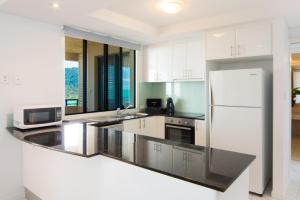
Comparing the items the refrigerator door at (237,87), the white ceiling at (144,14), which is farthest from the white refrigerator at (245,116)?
the white ceiling at (144,14)

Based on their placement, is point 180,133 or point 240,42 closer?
point 240,42

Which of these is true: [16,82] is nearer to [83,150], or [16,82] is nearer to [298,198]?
[83,150]

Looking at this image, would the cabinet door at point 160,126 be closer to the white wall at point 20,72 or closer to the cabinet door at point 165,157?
the white wall at point 20,72

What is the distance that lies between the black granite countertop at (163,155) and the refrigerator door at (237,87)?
1471mm

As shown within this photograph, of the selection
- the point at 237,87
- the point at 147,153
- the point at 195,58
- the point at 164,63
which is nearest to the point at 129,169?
the point at 147,153

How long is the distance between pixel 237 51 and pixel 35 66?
2808 millimetres

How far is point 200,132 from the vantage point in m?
3.55

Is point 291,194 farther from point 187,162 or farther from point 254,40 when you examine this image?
point 187,162

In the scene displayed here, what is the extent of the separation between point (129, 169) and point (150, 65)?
3215 millimetres

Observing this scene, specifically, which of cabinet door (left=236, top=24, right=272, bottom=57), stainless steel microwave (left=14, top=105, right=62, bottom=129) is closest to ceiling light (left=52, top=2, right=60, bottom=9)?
stainless steel microwave (left=14, top=105, right=62, bottom=129)

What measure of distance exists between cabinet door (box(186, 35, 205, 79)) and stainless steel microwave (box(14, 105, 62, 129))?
7.53ft

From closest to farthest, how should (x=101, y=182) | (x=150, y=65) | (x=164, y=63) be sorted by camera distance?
(x=101, y=182), (x=164, y=63), (x=150, y=65)

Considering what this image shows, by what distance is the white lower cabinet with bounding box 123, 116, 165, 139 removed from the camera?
3.72 meters

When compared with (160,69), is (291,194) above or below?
below
